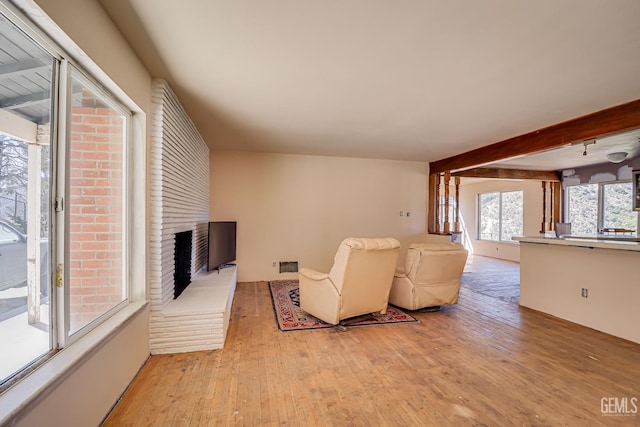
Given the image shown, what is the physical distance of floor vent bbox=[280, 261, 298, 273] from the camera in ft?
18.4

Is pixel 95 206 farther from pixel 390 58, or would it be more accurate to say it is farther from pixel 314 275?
pixel 390 58

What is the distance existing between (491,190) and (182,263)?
30.2 feet

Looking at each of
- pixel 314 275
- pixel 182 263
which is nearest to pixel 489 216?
pixel 314 275

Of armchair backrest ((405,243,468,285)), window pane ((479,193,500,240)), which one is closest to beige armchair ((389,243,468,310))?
armchair backrest ((405,243,468,285))

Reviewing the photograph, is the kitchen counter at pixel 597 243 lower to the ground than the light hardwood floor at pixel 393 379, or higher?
higher

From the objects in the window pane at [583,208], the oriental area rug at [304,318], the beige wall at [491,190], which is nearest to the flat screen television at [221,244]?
the oriental area rug at [304,318]

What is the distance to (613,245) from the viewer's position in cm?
307

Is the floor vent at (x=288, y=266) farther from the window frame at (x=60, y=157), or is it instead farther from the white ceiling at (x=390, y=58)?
the window frame at (x=60, y=157)

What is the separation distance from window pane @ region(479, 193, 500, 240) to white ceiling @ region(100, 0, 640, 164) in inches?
242

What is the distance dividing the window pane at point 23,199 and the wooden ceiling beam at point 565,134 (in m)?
4.82

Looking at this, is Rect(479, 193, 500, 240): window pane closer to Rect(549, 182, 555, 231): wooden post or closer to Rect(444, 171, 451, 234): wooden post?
Rect(549, 182, 555, 231): wooden post

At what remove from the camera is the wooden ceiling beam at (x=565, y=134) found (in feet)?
9.71

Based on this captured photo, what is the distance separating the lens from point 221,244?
441cm

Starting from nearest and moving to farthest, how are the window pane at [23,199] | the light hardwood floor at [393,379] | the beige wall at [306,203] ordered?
the window pane at [23,199]
the light hardwood floor at [393,379]
the beige wall at [306,203]
